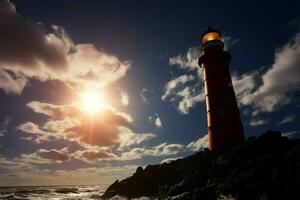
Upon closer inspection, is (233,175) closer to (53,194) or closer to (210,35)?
(210,35)

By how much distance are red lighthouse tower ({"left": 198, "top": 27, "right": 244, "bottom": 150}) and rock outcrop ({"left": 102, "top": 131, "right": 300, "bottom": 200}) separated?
1712 mm

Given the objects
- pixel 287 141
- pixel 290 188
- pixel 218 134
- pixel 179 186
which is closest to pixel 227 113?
Result: pixel 218 134

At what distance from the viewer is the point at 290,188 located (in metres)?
11.0

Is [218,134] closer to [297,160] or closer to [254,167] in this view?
[254,167]

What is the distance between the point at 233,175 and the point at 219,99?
9.29 metres

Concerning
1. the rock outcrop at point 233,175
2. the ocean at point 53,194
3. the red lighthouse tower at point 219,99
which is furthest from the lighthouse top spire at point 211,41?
the ocean at point 53,194

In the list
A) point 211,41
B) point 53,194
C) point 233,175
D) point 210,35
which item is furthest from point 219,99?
point 53,194

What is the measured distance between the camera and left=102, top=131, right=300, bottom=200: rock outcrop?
11.8 m

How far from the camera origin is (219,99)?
22969mm

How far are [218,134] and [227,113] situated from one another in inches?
74.9

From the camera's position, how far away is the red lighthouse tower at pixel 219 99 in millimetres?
22077

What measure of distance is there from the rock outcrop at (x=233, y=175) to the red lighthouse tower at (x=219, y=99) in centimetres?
171

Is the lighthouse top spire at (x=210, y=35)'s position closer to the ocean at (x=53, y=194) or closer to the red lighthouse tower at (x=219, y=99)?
the red lighthouse tower at (x=219, y=99)

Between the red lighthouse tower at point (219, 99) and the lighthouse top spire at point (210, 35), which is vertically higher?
the lighthouse top spire at point (210, 35)
